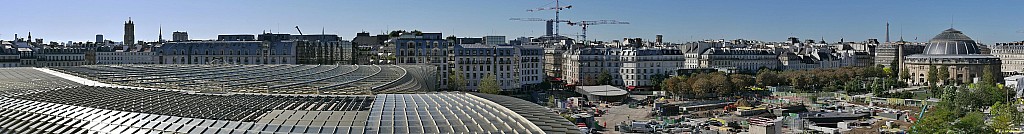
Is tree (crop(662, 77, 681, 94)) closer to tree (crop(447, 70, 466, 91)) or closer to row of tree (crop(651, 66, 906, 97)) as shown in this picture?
row of tree (crop(651, 66, 906, 97))

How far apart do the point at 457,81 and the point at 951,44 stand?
188 ft

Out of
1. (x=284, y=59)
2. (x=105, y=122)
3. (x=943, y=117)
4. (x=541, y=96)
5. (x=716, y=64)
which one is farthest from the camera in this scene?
(x=716, y=64)

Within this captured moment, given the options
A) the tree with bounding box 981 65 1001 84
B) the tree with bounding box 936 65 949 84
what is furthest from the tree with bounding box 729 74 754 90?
the tree with bounding box 936 65 949 84

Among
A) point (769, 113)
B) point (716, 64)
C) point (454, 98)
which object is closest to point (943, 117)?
point (769, 113)

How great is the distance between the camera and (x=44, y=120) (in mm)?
19641

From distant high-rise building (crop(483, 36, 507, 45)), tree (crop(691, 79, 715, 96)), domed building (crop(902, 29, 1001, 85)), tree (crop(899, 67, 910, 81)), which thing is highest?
distant high-rise building (crop(483, 36, 507, 45))

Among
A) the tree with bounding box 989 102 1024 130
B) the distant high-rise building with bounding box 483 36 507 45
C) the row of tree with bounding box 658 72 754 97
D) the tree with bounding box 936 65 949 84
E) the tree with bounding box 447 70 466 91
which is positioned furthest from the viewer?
the distant high-rise building with bounding box 483 36 507 45

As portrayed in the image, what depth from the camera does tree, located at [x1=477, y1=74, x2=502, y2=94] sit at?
70.6 m

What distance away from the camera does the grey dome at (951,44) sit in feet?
348

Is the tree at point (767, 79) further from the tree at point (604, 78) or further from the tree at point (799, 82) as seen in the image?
the tree at point (604, 78)

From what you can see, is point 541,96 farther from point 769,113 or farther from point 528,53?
point 769,113

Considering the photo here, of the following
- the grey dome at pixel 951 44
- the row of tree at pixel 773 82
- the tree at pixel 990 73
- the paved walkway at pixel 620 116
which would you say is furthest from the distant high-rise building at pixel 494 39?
the tree at pixel 990 73

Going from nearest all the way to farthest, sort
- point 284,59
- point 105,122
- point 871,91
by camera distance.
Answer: point 105,122 < point 284,59 < point 871,91

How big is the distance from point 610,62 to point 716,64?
22056mm
